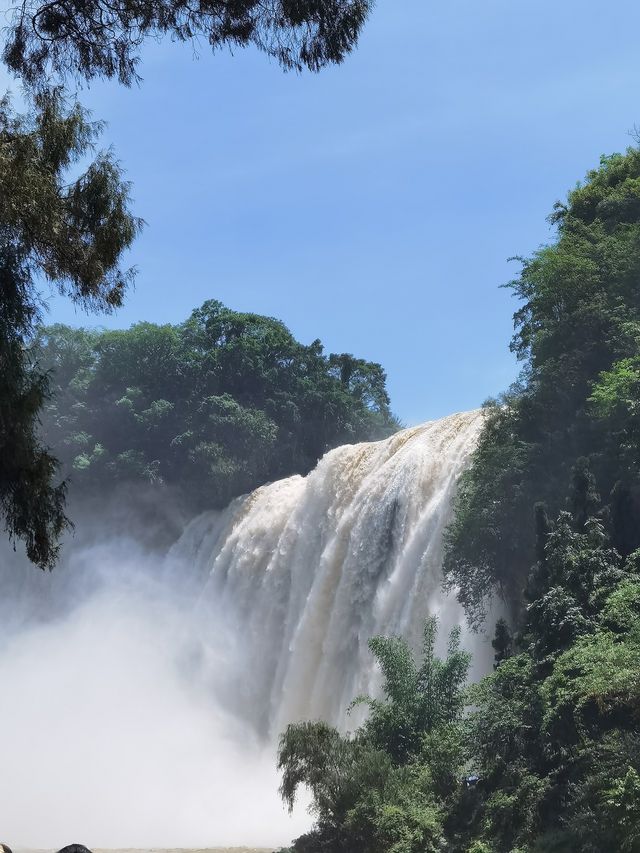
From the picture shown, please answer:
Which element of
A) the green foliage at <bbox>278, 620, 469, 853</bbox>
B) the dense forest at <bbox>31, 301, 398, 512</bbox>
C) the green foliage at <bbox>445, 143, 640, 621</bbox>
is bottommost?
the green foliage at <bbox>278, 620, 469, 853</bbox>

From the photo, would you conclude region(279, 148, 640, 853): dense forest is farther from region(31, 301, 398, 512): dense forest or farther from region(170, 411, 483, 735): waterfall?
region(31, 301, 398, 512): dense forest

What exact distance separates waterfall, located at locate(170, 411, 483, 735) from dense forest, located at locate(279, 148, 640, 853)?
5.31 ft

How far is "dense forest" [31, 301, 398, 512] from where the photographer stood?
48688 mm

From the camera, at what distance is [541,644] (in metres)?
20.5


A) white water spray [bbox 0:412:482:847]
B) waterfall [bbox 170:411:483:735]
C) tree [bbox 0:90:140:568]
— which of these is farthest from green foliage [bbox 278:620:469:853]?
tree [bbox 0:90:140:568]

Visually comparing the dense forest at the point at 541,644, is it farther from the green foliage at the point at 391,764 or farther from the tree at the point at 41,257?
the tree at the point at 41,257

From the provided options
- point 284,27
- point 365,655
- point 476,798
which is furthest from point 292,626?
point 284,27

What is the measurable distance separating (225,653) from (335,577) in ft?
25.5

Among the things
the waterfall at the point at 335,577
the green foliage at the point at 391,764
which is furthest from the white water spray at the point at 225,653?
the green foliage at the point at 391,764

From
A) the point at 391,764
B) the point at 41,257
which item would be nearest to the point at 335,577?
the point at 391,764

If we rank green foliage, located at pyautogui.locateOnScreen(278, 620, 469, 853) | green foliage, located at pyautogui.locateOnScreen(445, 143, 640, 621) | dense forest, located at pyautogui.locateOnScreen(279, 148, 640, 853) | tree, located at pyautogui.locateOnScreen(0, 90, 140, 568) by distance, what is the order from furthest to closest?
green foliage, located at pyautogui.locateOnScreen(445, 143, 640, 621) < green foliage, located at pyautogui.locateOnScreen(278, 620, 469, 853) < dense forest, located at pyautogui.locateOnScreen(279, 148, 640, 853) < tree, located at pyautogui.locateOnScreen(0, 90, 140, 568)

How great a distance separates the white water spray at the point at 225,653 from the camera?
2758 cm

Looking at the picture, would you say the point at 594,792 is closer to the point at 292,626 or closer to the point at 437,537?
the point at 437,537

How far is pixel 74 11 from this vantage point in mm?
11180
